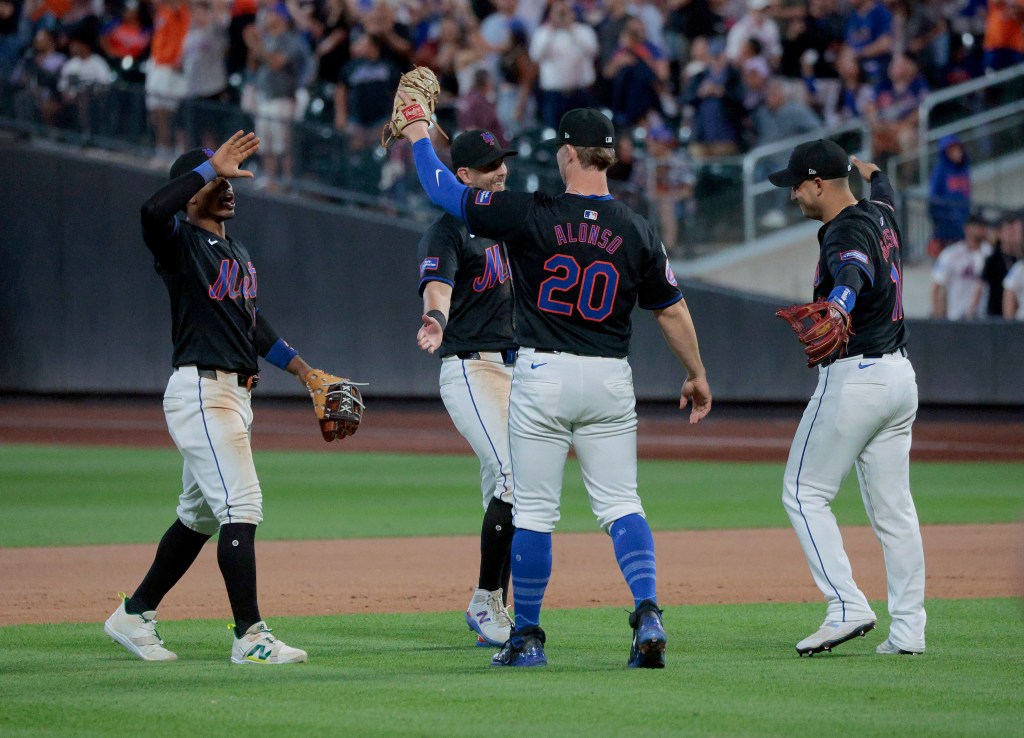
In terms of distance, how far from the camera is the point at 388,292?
2155cm

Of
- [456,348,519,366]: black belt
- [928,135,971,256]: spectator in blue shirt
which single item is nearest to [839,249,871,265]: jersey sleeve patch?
[456,348,519,366]: black belt

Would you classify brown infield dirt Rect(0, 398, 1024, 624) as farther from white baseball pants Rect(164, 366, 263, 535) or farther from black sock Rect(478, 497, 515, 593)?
white baseball pants Rect(164, 366, 263, 535)

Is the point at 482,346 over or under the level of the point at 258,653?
over

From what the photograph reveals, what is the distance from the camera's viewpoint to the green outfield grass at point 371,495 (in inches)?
443

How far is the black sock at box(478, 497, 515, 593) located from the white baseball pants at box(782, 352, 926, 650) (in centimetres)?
129

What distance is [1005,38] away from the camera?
19609mm

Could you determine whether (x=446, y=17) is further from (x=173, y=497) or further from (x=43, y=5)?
(x=173, y=497)

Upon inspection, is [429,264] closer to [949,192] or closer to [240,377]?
[240,377]

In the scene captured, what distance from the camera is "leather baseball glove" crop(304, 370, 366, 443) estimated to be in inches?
250

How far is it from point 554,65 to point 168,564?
14.4 metres

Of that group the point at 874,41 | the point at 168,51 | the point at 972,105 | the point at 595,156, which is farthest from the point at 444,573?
the point at 168,51

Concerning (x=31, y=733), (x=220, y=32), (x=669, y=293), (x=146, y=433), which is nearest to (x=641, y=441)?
(x=146, y=433)

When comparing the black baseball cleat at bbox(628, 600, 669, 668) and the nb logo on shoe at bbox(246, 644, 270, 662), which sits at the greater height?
the black baseball cleat at bbox(628, 600, 669, 668)

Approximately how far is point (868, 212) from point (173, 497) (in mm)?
8336
